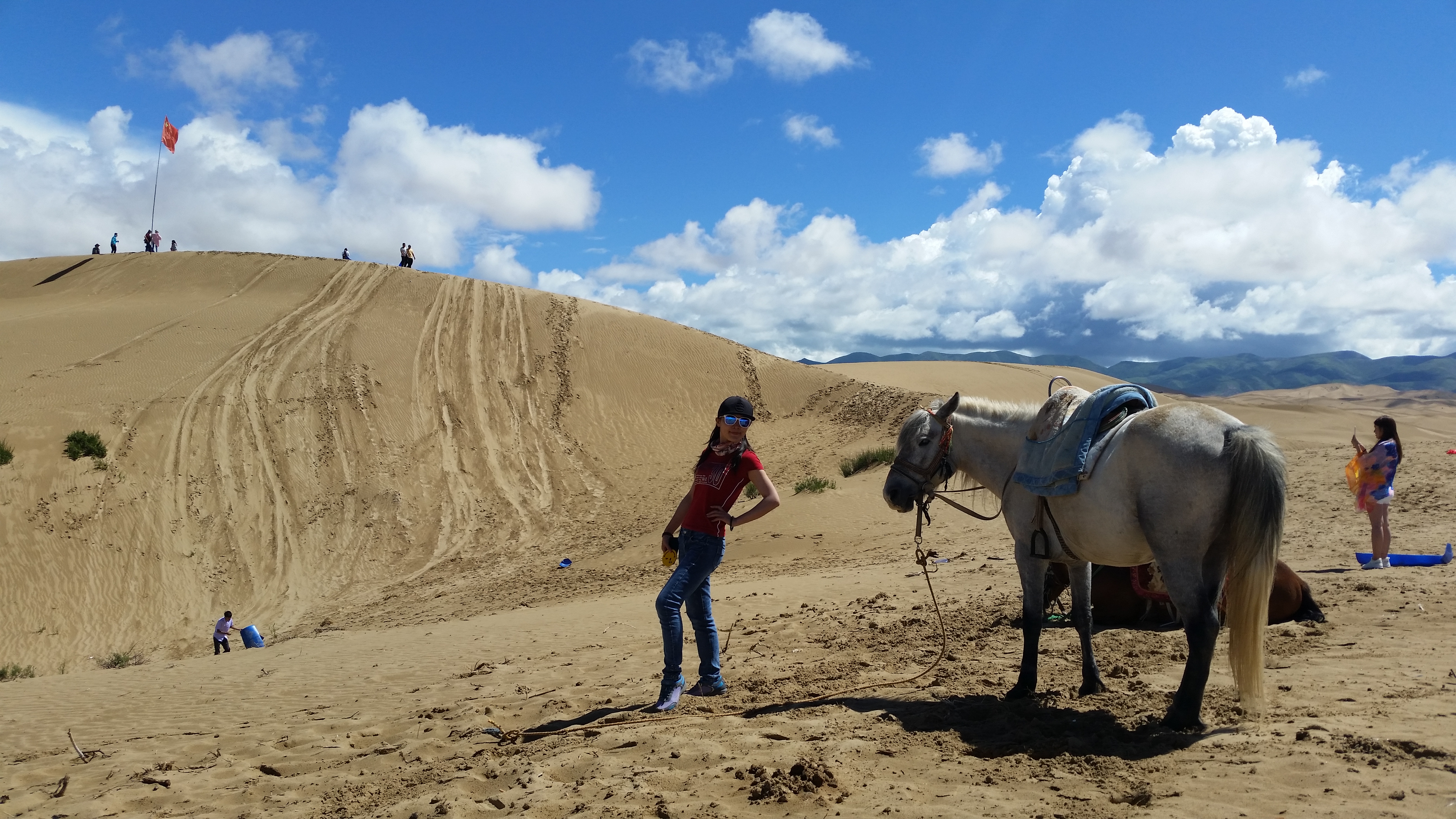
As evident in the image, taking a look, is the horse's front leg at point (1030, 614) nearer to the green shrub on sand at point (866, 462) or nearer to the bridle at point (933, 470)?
the bridle at point (933, 470)

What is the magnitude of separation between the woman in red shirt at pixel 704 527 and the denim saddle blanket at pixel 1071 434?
1612 millimetres

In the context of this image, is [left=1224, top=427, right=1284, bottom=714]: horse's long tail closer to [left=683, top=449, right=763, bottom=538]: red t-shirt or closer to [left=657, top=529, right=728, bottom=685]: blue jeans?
[left=683, top=449, right=763, bottom=538]: red t-shirt

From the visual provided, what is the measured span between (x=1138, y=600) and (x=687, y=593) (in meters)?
4.01

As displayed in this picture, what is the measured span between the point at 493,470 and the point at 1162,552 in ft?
69.4

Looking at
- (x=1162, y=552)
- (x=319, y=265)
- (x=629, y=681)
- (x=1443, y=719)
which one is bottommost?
(x=629, y=681)

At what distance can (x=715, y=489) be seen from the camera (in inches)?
208

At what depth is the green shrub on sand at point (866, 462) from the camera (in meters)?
19.1

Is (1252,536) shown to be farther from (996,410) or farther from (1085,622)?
(996,410)

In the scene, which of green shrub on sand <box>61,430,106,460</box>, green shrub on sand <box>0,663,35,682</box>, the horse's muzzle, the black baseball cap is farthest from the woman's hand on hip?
green shrub on sand <box>61,430,106,460</box>

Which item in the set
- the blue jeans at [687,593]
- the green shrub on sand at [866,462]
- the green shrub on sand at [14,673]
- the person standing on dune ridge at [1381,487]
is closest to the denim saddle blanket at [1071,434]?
the blue jeans at [687,593]

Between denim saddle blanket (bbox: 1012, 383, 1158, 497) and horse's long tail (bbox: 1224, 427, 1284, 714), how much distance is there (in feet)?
1.94

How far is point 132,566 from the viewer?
17297 mm

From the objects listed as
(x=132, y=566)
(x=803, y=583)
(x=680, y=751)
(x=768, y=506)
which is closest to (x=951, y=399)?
(x=768, y=506)

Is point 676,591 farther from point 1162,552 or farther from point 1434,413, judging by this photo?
point 1434,413
